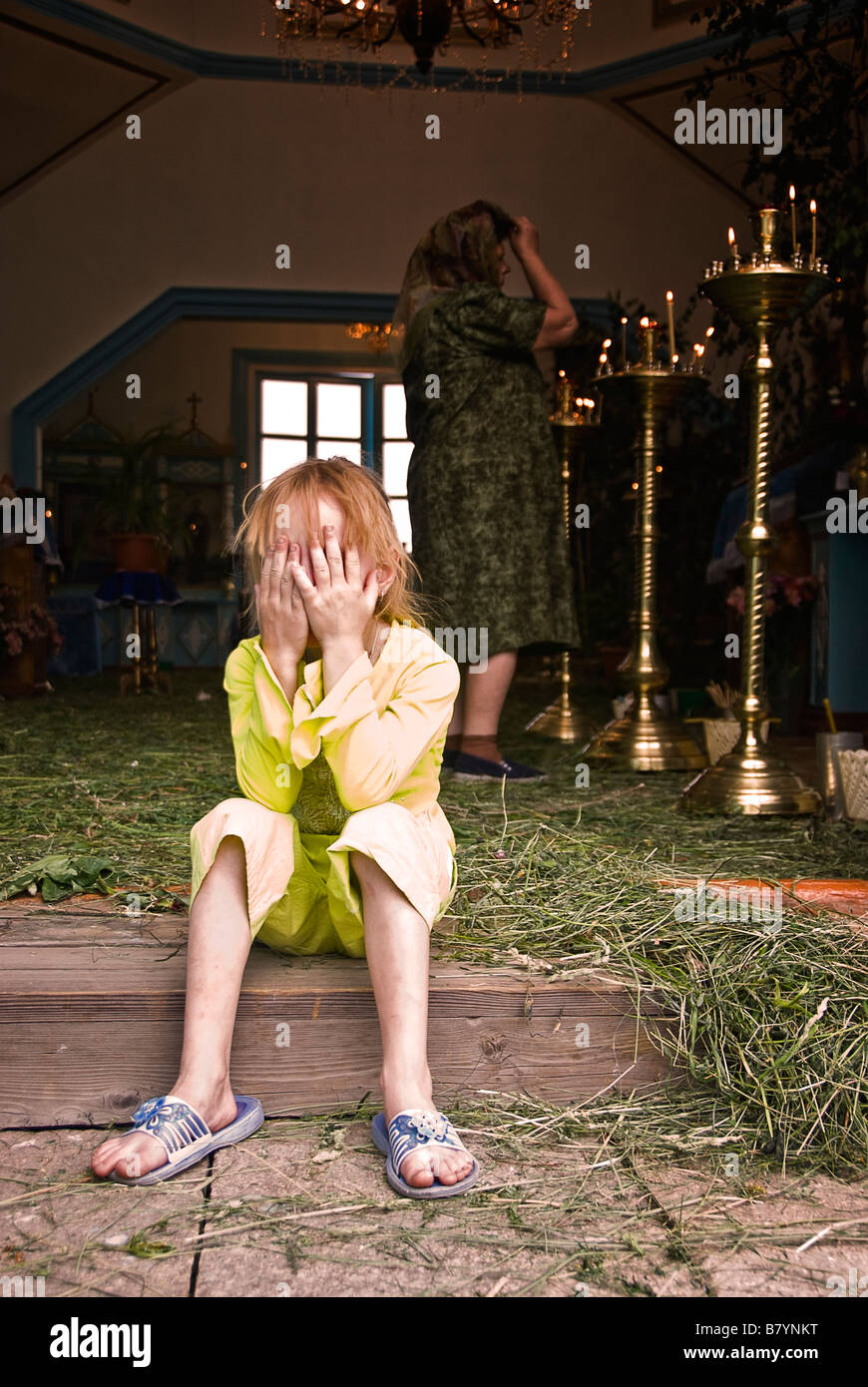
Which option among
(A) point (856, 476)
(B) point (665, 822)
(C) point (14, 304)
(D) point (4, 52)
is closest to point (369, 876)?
(B) point (665, 822)

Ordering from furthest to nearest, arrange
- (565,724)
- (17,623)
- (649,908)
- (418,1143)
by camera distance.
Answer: (17,623)
(565,724)
(649,908)
(418,1143)

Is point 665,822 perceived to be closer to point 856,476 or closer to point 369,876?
point 369,876

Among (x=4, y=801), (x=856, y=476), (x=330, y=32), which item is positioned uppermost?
(x=330, y=32)

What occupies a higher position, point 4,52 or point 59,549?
point 4,52

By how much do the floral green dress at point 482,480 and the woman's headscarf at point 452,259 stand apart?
6cm

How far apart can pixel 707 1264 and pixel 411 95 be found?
7.32 m

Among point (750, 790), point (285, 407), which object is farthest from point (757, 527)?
point (285, 407)

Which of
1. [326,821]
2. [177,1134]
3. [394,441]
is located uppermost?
[394,441]

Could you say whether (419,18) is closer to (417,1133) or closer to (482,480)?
(482,480)

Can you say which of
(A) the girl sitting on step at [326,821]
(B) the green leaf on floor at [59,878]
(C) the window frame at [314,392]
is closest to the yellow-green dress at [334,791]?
(A) the girl sitting on step at [326,821]

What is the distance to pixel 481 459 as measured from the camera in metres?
3.19

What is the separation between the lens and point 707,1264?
1076 millimetres

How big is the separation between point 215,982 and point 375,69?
6954 mm
